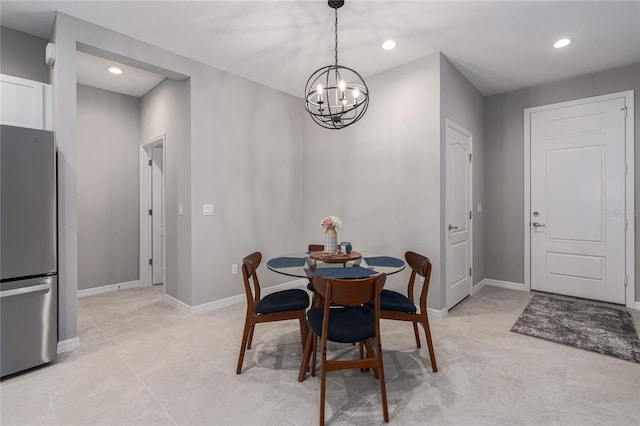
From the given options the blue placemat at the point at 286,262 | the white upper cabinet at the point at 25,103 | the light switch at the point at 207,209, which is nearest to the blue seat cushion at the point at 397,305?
the blue placemat at the point at 286,262

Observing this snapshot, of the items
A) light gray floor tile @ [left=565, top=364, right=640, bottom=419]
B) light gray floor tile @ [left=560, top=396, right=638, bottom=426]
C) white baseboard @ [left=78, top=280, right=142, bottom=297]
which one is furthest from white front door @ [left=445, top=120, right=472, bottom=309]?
white baseboard @ [left=78, top=280, right=142, bottom=297]

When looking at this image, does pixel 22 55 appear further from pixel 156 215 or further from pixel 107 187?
pixel 156 215

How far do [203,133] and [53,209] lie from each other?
164 cm

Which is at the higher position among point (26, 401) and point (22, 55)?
point (22, 55)

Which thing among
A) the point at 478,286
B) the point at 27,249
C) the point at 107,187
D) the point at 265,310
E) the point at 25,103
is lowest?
the point at 478,286

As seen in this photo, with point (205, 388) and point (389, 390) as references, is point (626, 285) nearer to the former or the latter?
point (389, 390)

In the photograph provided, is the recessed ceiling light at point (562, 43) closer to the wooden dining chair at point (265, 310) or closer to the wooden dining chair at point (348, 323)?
the wooden dining chair at point (348, 323)

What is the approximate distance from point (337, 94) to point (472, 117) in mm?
2024

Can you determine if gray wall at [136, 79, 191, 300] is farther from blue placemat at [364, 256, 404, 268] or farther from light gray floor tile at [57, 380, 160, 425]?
blue placemat at [364, 256, 404, 268]

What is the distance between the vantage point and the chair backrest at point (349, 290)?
1.67 meters

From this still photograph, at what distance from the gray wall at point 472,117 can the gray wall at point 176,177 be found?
2830mm

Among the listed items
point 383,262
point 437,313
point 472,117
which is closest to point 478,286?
point 437,313

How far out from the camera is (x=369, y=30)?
A: 2822 millimetres

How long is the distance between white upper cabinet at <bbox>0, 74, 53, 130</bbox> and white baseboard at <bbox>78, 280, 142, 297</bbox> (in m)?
2.39
